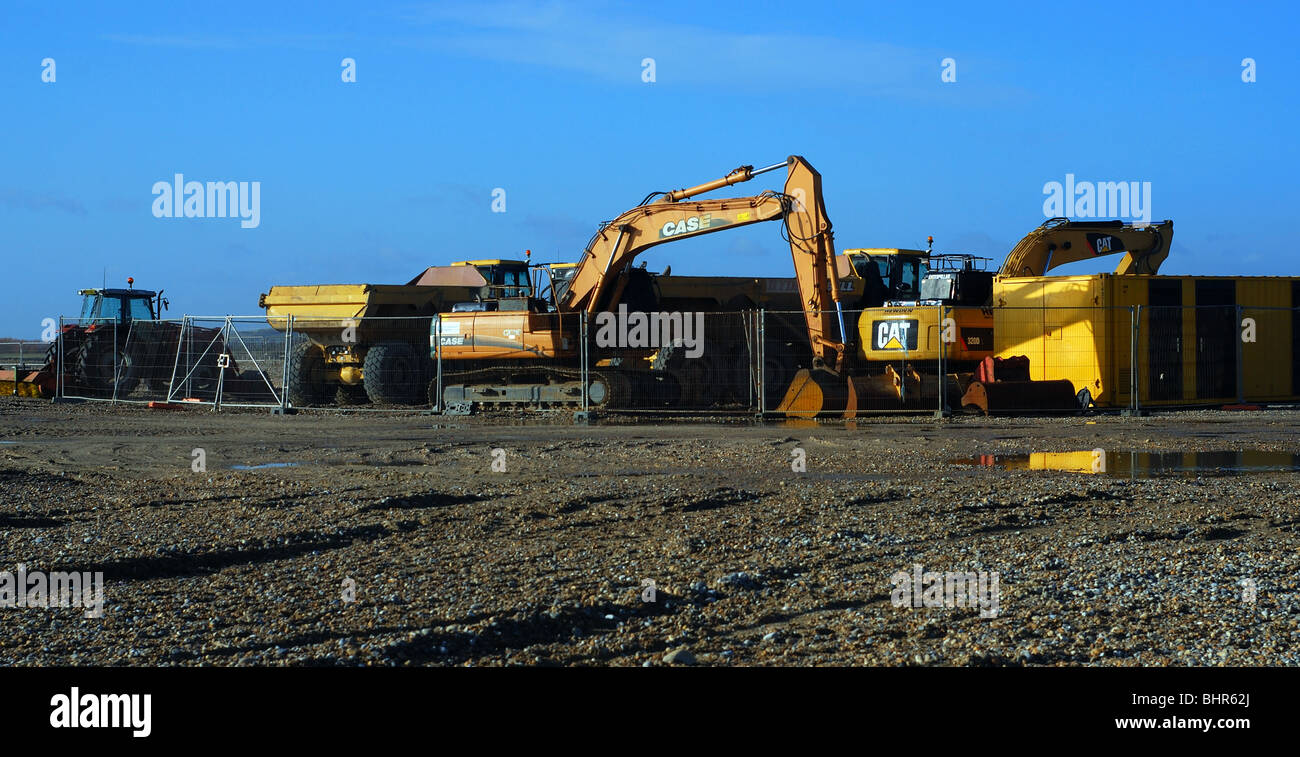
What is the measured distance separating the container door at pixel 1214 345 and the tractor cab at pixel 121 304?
23.9m

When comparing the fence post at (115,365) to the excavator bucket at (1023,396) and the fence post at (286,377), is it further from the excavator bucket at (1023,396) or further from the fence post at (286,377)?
the excavator bucket at (1023,396)

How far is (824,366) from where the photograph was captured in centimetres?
2178

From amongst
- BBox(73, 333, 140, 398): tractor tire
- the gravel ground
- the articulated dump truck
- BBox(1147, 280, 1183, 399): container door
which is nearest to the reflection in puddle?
the gravel ground

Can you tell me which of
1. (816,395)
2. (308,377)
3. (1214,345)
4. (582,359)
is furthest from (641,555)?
(308,377)

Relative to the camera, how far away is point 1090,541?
8992mm

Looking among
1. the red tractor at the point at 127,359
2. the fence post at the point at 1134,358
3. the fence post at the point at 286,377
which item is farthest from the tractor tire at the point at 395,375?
the fence post at the point at 1134,358

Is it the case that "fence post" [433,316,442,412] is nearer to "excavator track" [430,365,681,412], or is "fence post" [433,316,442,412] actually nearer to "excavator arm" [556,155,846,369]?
"excavator track" [430,365,681,412]

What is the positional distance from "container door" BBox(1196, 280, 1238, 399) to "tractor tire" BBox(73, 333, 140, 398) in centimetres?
2267

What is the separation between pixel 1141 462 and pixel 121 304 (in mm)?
25740

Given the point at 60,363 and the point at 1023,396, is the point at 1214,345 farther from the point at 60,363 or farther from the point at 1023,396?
the point at 60,363

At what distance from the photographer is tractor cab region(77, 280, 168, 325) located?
102ft

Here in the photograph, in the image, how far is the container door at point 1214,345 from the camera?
22.3 m
